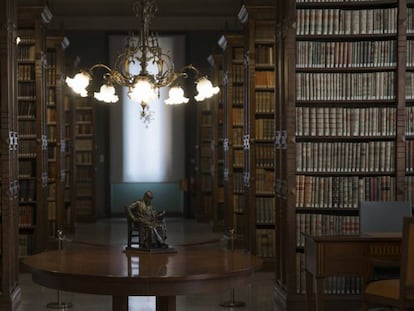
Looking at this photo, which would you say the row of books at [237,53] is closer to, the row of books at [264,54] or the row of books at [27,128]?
the row of books at [264,54]

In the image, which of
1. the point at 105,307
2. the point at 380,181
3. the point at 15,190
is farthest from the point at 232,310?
the point at 15,190

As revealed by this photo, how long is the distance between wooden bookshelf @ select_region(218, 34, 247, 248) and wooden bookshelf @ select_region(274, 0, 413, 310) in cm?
460

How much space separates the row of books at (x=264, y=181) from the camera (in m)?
10.4

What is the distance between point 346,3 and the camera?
7438 mm

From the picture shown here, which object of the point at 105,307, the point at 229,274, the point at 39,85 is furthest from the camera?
the point at 39,85

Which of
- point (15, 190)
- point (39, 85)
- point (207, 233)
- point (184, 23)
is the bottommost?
point (207, 233)

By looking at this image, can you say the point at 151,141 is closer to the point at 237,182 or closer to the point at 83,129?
the point at 83,129

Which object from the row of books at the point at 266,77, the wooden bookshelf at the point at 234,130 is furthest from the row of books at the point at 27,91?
the wooden bookshelf at the point at 234,130

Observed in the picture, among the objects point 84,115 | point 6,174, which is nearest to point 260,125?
point 6,174

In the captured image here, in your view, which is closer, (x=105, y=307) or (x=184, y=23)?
(x=105, y=307)

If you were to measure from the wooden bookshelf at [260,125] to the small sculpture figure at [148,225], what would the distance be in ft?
15.2

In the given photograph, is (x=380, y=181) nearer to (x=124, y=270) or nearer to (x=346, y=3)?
(x=346, y=3)

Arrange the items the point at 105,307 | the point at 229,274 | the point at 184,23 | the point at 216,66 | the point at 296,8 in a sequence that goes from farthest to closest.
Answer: the point at 184,23 → the point at 216,66 → the point at 105,307 → the point at 296,8 → the point at 229,274

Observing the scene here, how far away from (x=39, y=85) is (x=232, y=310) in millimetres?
4263
